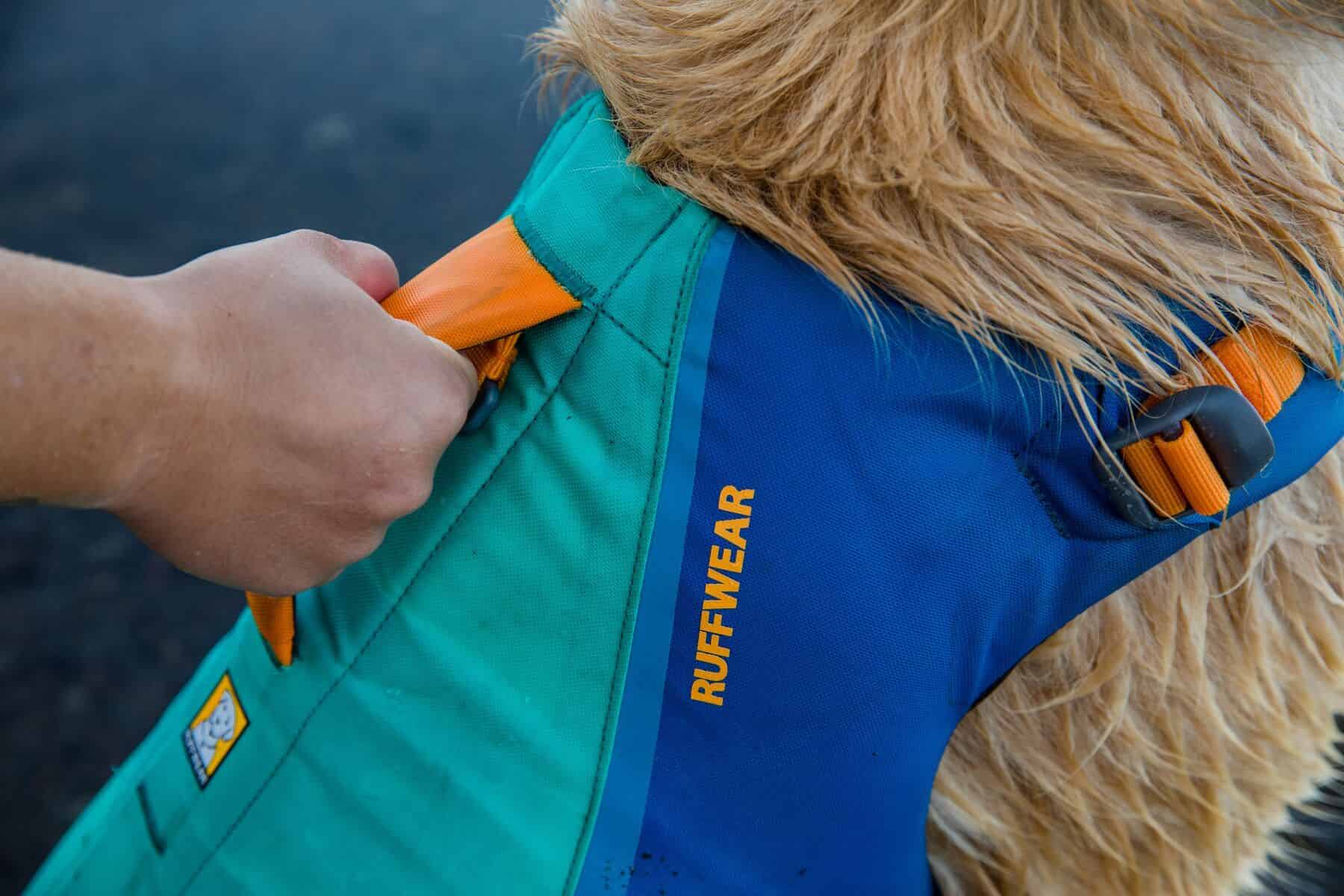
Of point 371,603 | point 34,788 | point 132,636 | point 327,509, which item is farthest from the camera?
point 132,636

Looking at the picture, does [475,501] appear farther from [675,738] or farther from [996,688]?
[996,688]

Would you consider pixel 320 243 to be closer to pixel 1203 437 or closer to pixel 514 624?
pixel 514 624

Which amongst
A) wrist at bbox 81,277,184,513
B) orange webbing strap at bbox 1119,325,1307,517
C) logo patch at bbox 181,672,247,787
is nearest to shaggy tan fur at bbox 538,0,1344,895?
orange webbing strap at bbox 1119,325,1307,517

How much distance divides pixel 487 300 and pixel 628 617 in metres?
0.18

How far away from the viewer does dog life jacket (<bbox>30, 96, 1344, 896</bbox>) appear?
48 cm

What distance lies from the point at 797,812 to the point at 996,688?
0.44 feet

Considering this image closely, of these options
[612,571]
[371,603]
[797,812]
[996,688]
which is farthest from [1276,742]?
[371,603]

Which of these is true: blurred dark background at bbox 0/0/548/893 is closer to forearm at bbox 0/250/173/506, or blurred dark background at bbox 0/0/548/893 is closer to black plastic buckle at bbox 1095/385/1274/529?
forearm at bbox 0/250/173/506

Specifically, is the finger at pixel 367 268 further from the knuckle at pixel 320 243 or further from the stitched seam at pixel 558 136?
the stitched seam at pixel 558 136

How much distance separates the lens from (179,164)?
1.83 metres

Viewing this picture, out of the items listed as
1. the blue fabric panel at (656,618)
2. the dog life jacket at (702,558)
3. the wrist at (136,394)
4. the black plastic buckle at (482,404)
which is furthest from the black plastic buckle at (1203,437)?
the wrist at (136,394)

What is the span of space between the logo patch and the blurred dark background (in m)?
0.83

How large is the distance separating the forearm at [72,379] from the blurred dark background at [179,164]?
44.5 inches

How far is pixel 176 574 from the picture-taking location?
1.48 meters
